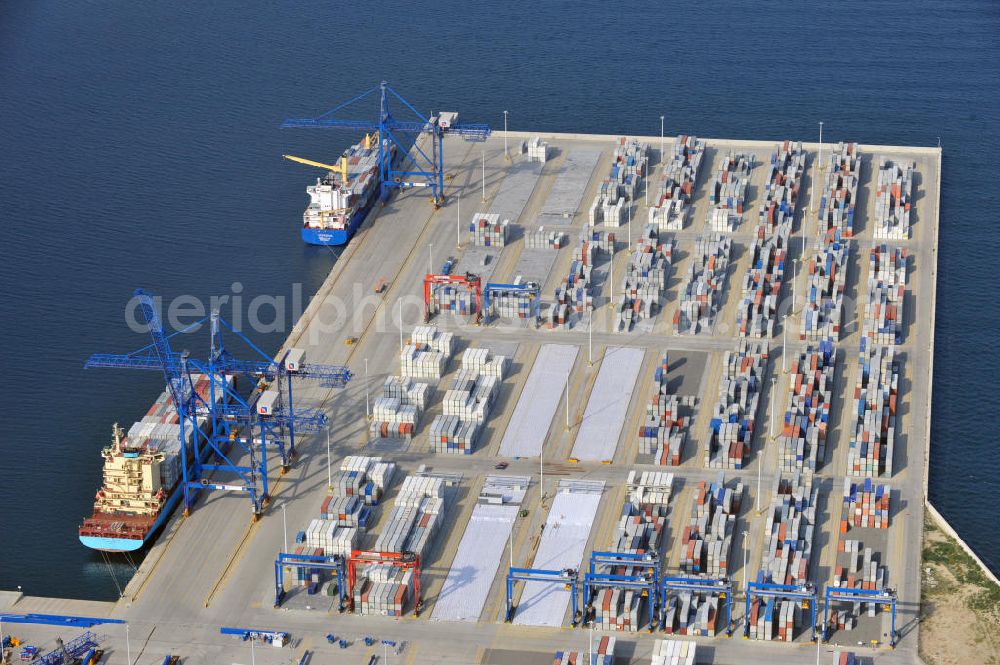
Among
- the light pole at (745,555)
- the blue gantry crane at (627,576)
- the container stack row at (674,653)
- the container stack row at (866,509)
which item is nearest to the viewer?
the container stack row at (674,653)

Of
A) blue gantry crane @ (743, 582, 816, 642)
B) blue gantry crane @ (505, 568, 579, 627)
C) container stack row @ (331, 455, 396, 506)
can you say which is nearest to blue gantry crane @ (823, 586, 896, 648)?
blue gantry crane @ (743, 582, 816, 642)

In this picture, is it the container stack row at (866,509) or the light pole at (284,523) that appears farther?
the container stack row at (866,509)

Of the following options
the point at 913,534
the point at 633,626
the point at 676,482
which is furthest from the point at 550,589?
the point at 913,534

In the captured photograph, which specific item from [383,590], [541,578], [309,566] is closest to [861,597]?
[541,578]

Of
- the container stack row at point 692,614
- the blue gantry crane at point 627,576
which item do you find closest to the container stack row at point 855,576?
the container stack row at point 692,614

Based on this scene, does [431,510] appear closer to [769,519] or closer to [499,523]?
[499,523]

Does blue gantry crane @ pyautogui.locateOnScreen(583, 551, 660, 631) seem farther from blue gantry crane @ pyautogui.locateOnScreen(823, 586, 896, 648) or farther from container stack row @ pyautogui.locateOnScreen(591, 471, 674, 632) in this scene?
blue gantry crane @ pyautogui.locateOnScreen(823, 586, 896, 648)

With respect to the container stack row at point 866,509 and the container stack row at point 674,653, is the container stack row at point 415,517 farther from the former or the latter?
the container stack row at point 866,509
